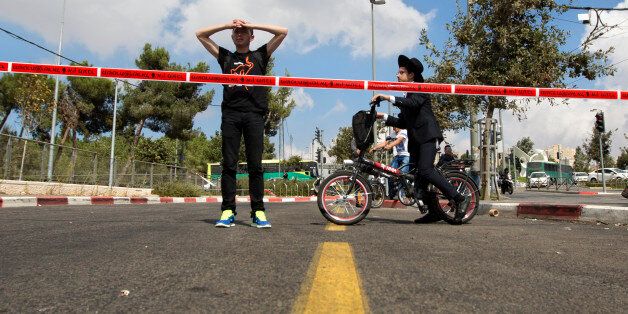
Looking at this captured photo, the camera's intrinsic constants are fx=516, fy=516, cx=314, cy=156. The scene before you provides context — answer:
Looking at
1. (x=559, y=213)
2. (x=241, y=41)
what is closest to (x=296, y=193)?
(x=559, y=213)

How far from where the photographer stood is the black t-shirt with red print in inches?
192

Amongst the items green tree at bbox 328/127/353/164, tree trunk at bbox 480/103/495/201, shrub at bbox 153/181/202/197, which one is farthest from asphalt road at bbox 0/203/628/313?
green tree at bbox 328/127/353/164

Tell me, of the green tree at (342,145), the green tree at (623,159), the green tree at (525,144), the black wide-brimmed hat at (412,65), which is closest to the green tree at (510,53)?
the black wide-brimmed hat at (412,65)

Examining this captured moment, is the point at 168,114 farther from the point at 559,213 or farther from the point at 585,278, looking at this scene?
the point at 585,278

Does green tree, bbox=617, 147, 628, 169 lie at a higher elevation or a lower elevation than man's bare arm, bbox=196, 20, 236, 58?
higher

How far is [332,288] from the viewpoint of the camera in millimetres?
2020

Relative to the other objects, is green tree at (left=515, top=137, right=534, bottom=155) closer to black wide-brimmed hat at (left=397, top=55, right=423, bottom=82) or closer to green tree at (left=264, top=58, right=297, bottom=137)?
green tree at (left=264, top=58, right=297, bottom=137)

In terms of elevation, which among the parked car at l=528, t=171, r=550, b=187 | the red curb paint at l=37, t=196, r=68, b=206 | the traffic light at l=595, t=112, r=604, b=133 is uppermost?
the traffic light at l=595, t=112, r=604, b=133

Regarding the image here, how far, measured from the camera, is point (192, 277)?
2.21 m

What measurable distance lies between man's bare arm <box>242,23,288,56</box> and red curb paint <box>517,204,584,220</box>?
15.1ft

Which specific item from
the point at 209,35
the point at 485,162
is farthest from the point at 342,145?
the point at 209,35

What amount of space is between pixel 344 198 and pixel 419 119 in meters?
1.20

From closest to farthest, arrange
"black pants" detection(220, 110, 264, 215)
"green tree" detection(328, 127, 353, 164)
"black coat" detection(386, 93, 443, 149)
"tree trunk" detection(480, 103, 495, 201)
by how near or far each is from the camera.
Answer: "black pants" detection(220, 110, 264, 215) < "black coat" detection(386, 93, 443, 149) < "tree trunk" detection(480, 103, 495, 201) < "green tree" detection(328, 127, 353, 164)

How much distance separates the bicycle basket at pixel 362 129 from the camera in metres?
5.68
